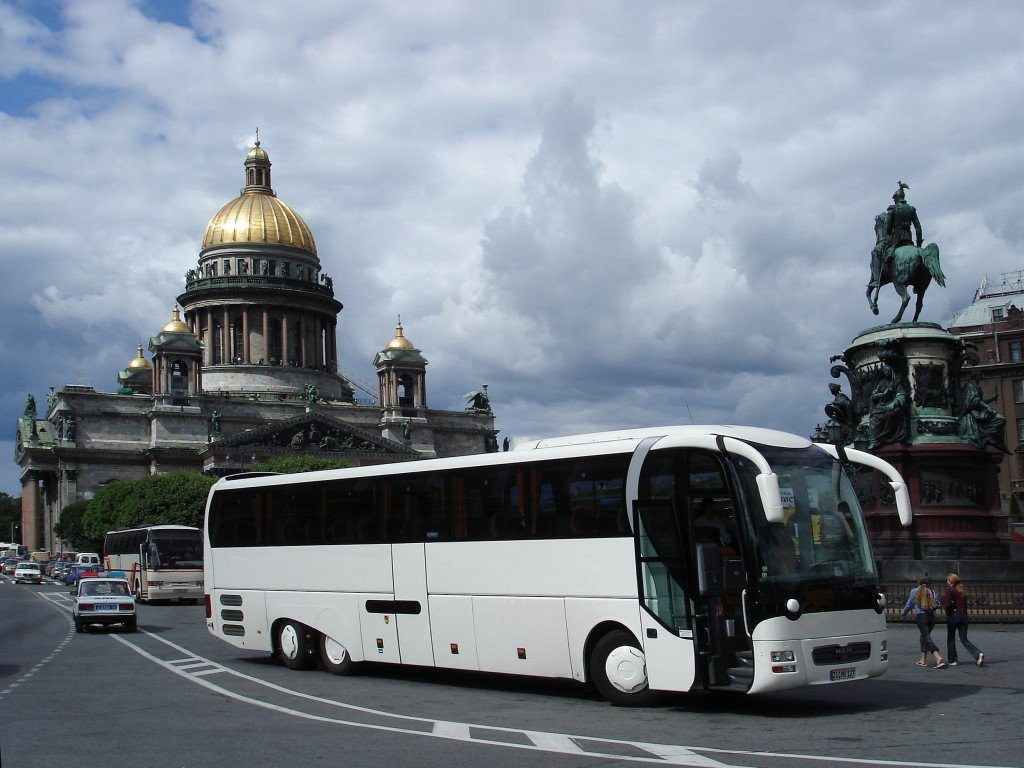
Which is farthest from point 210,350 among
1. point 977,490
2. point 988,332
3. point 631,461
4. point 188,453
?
point 631,461

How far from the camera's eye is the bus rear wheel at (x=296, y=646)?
63.6 feet

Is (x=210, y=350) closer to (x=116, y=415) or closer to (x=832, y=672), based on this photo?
(x=116, y=415)

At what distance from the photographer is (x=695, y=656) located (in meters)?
13.3

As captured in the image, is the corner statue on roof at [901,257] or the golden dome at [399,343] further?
the golden dome at [399,343]

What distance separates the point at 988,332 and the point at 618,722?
243ft

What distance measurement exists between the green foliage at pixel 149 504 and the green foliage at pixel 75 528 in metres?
5.93

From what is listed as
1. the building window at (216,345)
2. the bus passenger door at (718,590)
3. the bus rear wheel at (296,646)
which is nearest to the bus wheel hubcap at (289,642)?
the bus rear wheel at (296,646)

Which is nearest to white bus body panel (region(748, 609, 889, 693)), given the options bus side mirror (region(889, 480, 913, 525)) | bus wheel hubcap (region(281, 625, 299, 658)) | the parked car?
bus side mirror (region(889, 480, 913, 525))

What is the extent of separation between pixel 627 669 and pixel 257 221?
11088 cm

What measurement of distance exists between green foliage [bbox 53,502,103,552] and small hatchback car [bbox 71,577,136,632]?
6133 centimetres

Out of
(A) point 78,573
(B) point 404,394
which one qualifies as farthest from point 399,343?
(A) point 78,573

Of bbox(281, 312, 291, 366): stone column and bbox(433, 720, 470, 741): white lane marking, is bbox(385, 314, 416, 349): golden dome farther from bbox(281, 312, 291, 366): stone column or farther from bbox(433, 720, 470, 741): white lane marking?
bbox(433, 720, 470, 741): white lane marking

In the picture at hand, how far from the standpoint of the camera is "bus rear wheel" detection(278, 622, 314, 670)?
1939 cm

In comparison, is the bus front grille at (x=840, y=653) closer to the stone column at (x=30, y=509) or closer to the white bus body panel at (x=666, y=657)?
the white bus body panel at (x=666, y=657)
